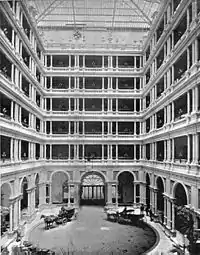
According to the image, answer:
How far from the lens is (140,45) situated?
116 ft

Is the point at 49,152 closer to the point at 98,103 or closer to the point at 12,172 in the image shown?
the point at 98,103

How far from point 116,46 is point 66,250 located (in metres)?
24.5

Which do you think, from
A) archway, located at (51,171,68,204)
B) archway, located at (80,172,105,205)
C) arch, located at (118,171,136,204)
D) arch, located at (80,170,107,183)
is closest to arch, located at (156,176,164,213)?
arch, located at (118,171,136,204)

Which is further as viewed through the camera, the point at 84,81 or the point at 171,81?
the point at 84,81

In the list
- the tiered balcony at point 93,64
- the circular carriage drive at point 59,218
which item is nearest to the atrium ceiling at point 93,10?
the tiered balcony at point 93,64

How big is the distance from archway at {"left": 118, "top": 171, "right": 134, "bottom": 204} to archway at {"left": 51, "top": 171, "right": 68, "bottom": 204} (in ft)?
19.8

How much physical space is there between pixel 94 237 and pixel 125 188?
14.8 metres

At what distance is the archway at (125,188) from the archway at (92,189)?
6.36 ft

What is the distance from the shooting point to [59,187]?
35156mm

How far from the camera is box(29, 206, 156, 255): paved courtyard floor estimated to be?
719 inches

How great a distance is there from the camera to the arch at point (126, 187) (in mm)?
35438

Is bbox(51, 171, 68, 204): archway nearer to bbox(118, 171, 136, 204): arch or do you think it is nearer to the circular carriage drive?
the circular carriage drive

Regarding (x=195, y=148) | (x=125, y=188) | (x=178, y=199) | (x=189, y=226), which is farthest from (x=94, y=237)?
(x=125, y=188)

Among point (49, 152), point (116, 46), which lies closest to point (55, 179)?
point (49, 152)
